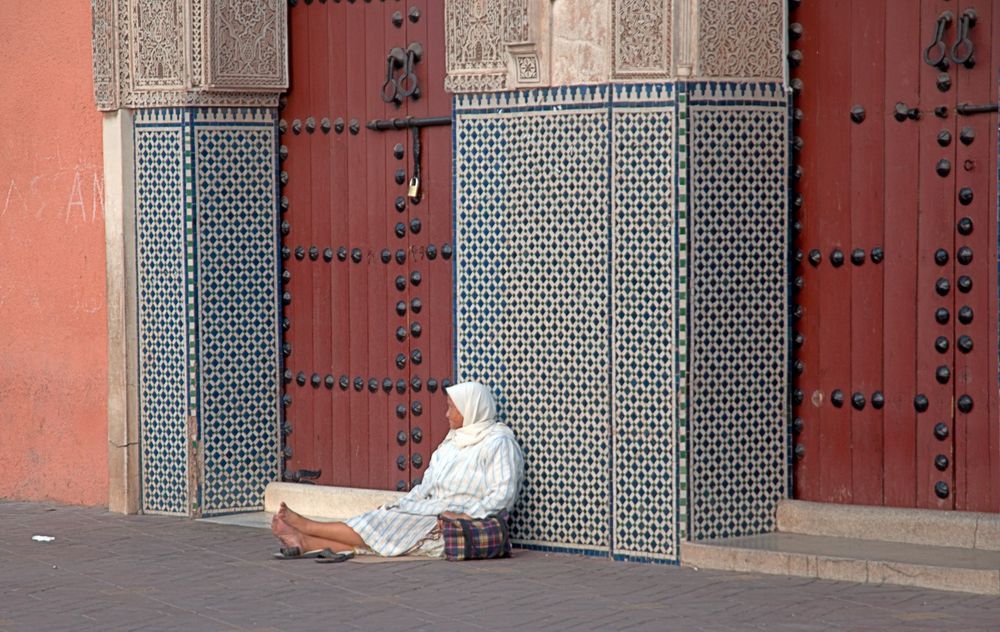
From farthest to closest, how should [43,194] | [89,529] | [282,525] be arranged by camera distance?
[43,194] < [89,529] < [282,525]

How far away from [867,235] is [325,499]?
2.91 meters

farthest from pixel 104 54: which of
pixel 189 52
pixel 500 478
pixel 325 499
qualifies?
pixel 500 478

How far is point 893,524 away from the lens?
697 cm

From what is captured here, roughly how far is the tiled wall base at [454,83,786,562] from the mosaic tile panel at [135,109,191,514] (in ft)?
5.33

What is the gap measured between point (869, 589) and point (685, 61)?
2.18 meters

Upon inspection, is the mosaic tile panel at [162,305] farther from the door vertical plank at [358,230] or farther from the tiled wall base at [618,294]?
the tiled wall base at [618,294]

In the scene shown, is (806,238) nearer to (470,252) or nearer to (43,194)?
(470,252)

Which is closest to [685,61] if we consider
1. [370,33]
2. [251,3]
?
[370,33]

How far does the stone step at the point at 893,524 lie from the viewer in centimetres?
673

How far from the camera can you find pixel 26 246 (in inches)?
367

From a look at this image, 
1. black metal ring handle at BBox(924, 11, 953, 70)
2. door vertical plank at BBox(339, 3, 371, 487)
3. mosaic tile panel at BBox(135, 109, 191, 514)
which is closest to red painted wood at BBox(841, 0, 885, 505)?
black metal ring handle at BBox(924, 11, 953, 70)

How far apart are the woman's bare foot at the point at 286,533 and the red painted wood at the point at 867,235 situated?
2.29 m

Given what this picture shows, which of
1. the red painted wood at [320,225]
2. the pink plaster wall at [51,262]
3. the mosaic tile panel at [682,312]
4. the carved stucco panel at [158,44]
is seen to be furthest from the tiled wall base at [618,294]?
the pink plaster wall at [51,262]

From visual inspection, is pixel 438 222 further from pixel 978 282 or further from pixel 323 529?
pixel 978 282
